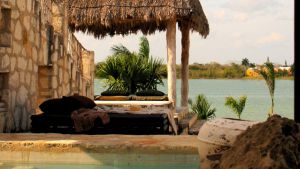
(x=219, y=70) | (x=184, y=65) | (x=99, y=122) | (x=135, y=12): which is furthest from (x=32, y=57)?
(x=219, y=70)

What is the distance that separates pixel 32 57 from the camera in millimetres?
7992

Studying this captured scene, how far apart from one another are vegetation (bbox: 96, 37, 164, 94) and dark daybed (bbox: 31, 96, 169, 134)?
988 centimetres

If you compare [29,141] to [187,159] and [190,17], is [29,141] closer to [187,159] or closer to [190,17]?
[187,159]

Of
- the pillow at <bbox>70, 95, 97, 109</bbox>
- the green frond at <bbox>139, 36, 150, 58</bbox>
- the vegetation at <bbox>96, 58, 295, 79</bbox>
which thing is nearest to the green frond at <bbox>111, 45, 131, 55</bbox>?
the green frond at <bbox>139, 36, 150, 58</bbox>

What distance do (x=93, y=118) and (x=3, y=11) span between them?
1852mm

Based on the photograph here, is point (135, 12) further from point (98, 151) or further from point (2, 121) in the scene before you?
point (98, 151)

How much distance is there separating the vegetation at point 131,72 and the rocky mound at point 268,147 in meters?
14.2

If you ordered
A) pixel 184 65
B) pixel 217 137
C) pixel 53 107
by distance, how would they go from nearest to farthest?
pixel 217 137
pixel 53 107
pixel 184 65

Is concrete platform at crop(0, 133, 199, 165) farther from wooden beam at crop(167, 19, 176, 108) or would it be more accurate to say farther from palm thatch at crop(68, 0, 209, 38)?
wooden beam at crop(167, 19, 176, 108)

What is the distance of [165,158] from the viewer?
5.24 meters

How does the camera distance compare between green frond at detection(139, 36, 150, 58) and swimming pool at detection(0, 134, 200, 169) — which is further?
green frond at detection(139, 36, 150, 58)

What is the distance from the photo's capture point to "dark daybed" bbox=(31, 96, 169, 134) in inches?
282

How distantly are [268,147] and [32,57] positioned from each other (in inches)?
226

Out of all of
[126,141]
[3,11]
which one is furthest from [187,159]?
[3,11]
